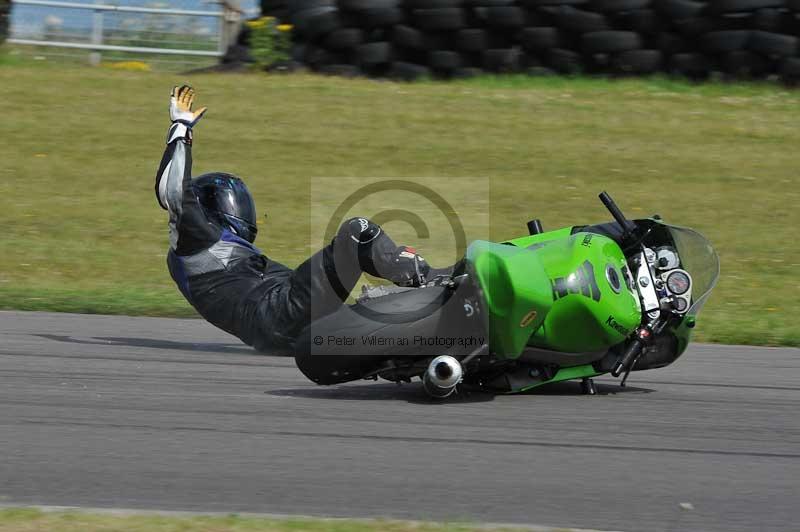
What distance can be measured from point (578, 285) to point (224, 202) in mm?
2269

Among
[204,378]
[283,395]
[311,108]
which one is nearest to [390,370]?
[283,395]

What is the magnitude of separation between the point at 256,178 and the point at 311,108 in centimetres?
187

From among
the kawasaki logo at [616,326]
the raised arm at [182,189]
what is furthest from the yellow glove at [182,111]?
the kawasaki logo at [616,326]

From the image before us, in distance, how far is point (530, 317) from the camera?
4820 millimetres

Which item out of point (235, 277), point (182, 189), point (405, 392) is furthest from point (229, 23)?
point (405, 392)

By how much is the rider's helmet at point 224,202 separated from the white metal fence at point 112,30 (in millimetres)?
8999

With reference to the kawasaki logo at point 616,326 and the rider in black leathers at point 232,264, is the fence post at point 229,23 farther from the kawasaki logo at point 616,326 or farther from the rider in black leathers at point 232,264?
the kawasaki logo at point 616,326

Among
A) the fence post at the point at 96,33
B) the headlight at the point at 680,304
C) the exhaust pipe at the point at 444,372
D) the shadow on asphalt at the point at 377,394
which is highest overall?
the fence post at the point at 96,33

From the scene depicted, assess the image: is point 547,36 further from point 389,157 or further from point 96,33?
point 96,33

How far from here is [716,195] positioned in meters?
11.1

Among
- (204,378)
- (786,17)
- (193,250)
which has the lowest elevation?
(204,378)

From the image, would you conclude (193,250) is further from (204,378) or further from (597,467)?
(597,467)

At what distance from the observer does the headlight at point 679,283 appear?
512 cm

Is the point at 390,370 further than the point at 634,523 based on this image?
Yes
